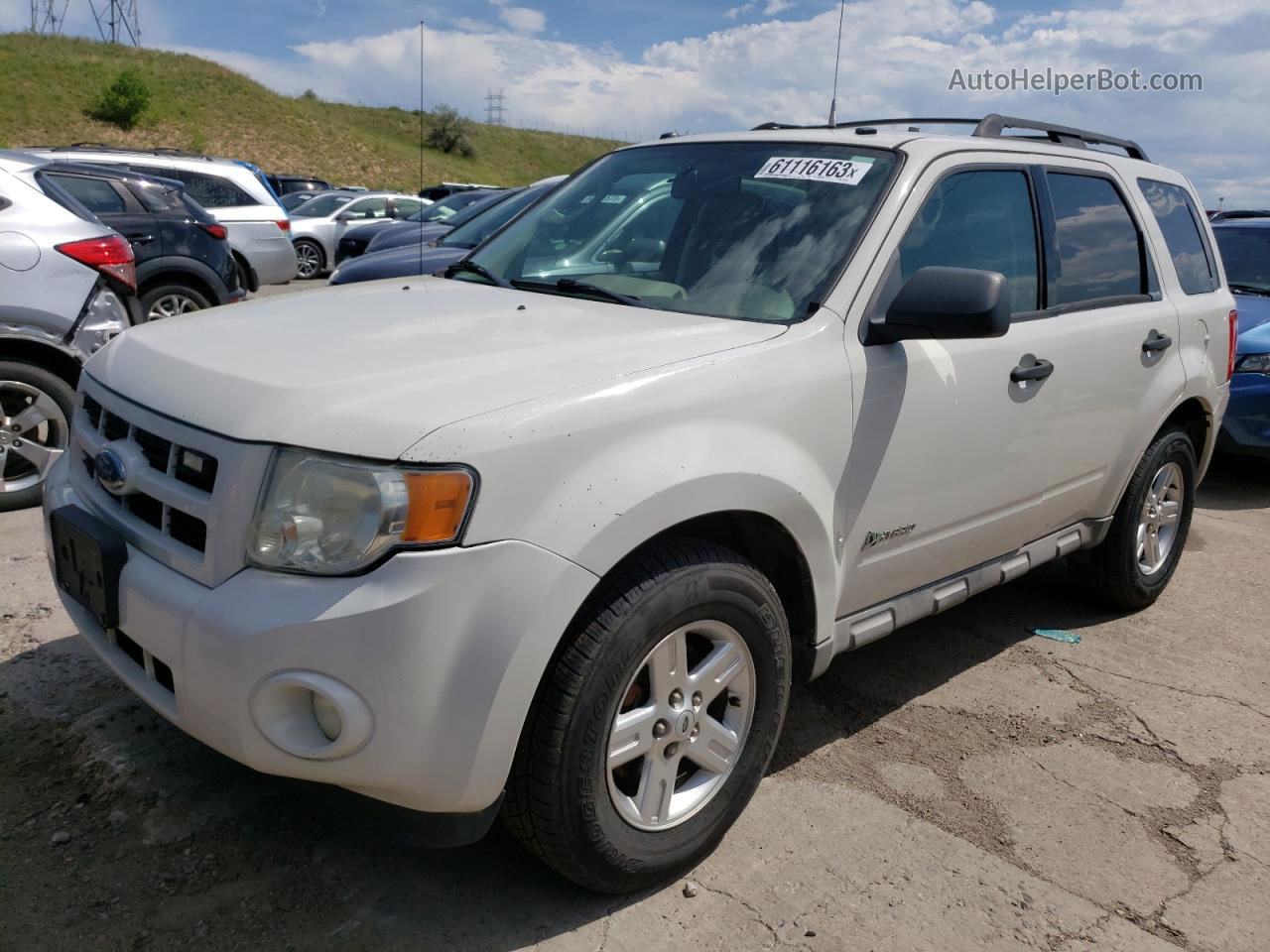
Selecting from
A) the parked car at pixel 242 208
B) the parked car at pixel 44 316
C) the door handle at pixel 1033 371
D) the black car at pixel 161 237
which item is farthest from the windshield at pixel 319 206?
the door handle at pixel 1033 371

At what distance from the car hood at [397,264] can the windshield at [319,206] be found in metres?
10.9

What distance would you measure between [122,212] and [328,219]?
9748mm

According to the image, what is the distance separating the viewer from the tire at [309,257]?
1725 centimetres

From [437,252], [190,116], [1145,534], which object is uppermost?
[190,116]

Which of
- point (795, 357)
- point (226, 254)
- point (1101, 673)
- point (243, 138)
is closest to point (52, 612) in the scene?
point (795, 357)

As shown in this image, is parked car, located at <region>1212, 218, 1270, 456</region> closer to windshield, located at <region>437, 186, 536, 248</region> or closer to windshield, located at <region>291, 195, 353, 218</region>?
windshield, located at <region>437, 186, 536, 248</region>

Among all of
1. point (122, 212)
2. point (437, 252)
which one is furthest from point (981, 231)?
point (122, 212)

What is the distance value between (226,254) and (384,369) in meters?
7.23

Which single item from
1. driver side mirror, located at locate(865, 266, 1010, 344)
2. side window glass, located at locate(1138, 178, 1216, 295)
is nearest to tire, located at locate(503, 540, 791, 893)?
driver side mirror, located at locate(865, 266, 1010, 344)

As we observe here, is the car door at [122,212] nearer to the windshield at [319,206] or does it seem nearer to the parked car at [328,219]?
the parked car at [328,219]

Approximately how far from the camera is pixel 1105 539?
426cm

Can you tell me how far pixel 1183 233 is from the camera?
14.6 feet

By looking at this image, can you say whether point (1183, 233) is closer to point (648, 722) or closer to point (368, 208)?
point (648, 722)

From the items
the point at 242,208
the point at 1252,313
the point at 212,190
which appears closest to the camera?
the point at 1252,313
